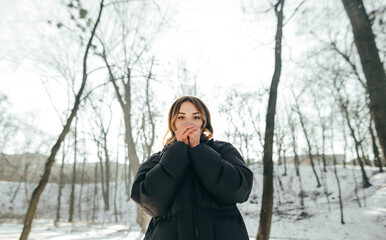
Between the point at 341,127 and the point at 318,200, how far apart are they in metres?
8.65

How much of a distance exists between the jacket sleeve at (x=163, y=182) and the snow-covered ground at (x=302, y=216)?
810cm

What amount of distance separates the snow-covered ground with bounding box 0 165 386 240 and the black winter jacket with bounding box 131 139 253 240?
7.99 m

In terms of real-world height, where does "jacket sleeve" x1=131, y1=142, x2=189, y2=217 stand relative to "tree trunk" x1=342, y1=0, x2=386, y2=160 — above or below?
below

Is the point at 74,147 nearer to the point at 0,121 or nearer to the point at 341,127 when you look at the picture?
the point at 0,121

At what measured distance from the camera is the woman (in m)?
1.18

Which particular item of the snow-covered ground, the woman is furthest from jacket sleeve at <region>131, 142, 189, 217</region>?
the snow-covered ground

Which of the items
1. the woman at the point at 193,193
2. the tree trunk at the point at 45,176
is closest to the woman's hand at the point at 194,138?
the woman at the point at 193,193

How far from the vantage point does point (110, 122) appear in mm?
19203

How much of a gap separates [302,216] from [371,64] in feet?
54.7

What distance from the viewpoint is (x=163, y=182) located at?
1180 millimetres

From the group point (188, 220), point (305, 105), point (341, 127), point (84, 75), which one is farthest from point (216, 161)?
point (341, 127)

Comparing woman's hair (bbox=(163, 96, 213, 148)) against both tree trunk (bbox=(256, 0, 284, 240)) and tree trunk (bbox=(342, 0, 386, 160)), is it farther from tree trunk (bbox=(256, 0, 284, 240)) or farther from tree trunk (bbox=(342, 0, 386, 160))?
tree trunk (bbox=(256, 0, 284, 240))

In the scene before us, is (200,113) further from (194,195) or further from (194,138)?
(194,195)

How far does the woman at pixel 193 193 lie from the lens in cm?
118
